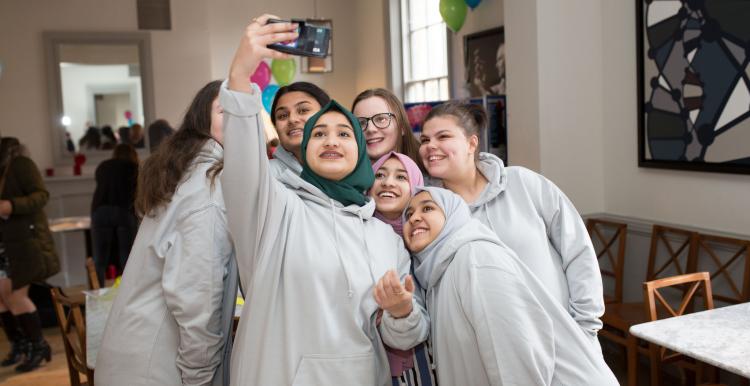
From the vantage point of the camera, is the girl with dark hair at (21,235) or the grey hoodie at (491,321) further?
the girl with dark hair at (21,235)

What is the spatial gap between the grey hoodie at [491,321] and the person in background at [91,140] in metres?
7.19

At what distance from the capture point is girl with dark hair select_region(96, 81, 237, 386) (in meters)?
1.83

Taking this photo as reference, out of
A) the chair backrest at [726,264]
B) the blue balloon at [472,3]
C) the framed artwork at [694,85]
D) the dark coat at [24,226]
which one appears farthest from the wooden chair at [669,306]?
the dark coat at [24,226]

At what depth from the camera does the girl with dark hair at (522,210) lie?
2.01 meters

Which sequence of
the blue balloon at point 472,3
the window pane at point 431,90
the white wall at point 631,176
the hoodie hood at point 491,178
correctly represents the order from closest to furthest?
1. the hoodie hood at point 491,178
2. the white wall at point 631,176
3. the blue balloon at point 472,3
4. the window pane at point 431,90

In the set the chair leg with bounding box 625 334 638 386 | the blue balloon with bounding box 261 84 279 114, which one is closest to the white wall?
the chair leg with bounding box 625 334 638 386

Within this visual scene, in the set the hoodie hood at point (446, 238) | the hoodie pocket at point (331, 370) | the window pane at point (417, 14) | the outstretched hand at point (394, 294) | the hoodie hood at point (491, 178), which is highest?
the window pane at point (417, 14)

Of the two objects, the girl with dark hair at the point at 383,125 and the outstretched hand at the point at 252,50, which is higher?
the outstretched hand at the point at 252,50

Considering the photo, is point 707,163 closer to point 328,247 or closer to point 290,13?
point 328,247

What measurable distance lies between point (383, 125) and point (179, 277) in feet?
2.72

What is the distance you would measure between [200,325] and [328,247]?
0.49 meters

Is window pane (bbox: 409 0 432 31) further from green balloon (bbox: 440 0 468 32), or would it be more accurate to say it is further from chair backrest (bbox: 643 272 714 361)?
chair backrest (bbox: 643 272 714 361)

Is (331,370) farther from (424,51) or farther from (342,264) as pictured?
(424,51)

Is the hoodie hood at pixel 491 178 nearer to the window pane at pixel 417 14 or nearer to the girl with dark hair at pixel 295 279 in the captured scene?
the girl with dark hair at pixel 295 279
